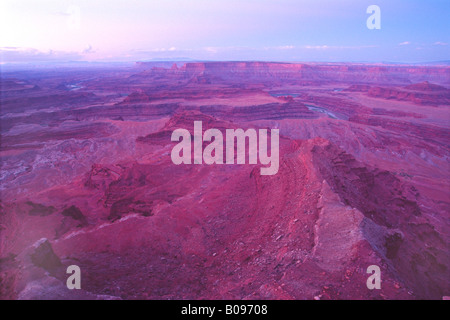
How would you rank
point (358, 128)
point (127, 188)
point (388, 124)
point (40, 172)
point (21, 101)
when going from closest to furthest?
point (127, 188), point (40, 172), point (358, 128), point (388, 124), point (21, 101)

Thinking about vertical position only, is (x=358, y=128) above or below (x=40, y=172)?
above

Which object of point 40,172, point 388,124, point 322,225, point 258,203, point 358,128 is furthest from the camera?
point 388,124

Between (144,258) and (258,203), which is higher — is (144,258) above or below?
below

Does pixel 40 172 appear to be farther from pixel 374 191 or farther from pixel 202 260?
pixel 374 191

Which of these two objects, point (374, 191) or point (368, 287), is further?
point (374, 191)

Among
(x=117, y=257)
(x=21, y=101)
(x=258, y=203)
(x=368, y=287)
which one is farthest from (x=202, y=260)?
(x=21, y=101)

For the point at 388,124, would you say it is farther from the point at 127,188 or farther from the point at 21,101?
the point at 21,101
